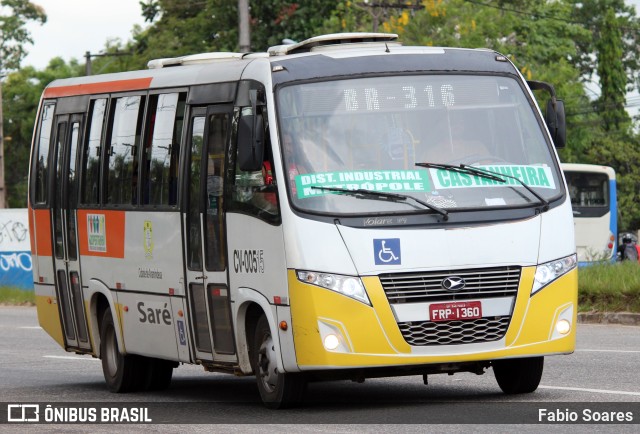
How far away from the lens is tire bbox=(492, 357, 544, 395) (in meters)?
12.4

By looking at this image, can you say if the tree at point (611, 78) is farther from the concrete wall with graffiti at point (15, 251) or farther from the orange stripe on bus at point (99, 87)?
the orange stripe on bus at point (99, 87)

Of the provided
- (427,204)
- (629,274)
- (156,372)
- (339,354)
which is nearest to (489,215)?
(427,204)

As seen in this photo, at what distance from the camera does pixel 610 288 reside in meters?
23.0

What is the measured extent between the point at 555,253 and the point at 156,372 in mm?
5173

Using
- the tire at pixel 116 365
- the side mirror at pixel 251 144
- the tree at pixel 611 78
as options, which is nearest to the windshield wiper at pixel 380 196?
the side mirror at pixel 251 144

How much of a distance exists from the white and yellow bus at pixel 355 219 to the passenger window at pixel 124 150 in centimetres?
44

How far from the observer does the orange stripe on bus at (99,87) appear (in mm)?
14914

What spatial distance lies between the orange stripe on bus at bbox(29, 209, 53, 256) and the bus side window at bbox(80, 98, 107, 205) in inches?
37.1

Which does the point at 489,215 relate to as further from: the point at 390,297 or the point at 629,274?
the point at 629,274

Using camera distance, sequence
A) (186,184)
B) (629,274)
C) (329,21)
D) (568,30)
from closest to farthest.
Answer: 1. (186,184)
2. (629,274)
3. (329,21)
4. (568,30)

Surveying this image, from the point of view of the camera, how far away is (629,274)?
23.5 m

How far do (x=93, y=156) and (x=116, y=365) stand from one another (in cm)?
207

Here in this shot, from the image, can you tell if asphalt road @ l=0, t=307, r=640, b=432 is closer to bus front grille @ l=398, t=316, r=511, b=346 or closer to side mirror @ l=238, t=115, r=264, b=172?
bus front grille @ l=398, t=316, r=511, b=346

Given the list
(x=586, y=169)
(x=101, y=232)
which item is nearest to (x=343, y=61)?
(x=101, y=232)
